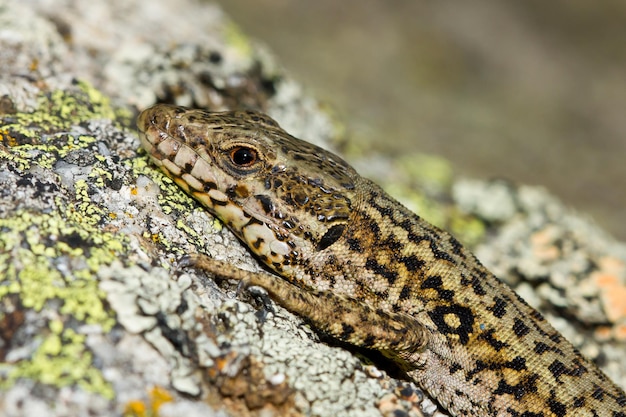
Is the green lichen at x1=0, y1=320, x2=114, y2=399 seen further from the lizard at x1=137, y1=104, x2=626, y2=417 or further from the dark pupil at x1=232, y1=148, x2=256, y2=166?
the dark pupil at x1=232, y1=148, x2=256, y2=166

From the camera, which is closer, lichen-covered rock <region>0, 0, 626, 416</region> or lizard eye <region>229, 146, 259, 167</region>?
lichen-covered rock <region>0, 0, 626, 416</region>

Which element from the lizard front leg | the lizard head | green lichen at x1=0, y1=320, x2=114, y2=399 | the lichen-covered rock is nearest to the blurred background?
the lichen-covered rock

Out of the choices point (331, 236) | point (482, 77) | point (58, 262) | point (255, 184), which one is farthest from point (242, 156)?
point (482, 77)

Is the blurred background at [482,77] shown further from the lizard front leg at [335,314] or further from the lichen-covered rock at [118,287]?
the lizard front leg at [335,314]

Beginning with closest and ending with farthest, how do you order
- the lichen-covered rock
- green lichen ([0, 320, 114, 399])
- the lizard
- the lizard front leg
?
green lichen ([0, 320, 114, 399])
the lichen-covered rock
the lizard front leg
the lizard

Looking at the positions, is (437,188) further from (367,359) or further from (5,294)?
(5,294)

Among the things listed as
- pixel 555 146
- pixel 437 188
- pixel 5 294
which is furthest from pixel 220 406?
pixel 555 146

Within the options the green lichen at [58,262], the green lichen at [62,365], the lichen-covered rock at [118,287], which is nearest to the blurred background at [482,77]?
the lichen-covered rock at [118,287]
